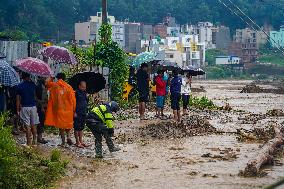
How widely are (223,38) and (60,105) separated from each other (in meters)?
111

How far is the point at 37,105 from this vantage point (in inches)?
437

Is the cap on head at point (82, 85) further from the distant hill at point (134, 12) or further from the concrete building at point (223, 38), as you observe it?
the concrete building at point (223, 38)

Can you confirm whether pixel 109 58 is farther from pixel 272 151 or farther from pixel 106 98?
pixel 272 151

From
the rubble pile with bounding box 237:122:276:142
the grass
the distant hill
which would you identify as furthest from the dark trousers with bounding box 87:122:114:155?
the grass

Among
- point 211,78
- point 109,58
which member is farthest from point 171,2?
point 109,58

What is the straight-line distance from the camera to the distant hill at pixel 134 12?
280 feet

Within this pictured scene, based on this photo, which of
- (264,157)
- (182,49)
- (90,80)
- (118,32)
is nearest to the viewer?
(264,157)

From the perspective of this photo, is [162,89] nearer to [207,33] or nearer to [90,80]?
[90,80]

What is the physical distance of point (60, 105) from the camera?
10867 millimetres

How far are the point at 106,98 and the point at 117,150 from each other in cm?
939

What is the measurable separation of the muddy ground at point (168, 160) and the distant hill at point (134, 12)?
6852 centimetres

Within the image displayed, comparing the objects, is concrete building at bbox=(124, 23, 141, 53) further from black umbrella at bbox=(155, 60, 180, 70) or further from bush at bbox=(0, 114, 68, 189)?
bush at bbox=(0, 114, 68, 189)

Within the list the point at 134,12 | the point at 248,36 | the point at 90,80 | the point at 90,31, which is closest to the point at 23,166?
the point at 90,80

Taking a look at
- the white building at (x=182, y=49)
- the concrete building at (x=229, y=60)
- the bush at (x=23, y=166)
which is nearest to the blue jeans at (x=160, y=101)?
the bush at (x=23, y=166)
